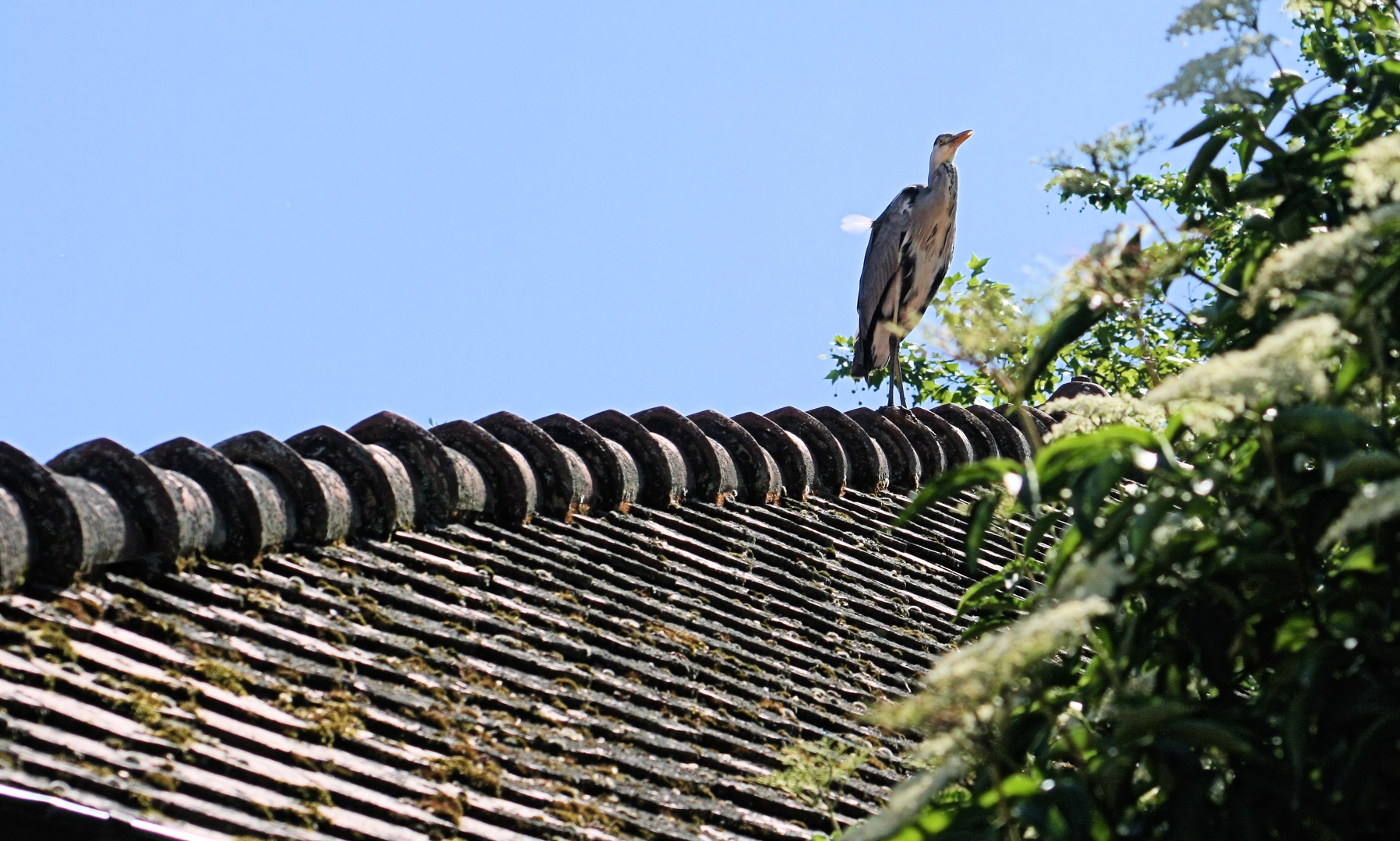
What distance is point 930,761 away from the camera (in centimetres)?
290

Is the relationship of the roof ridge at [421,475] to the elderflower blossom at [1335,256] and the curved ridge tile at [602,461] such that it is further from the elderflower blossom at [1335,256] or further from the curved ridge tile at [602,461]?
the elderflower blossom at [1335,256]

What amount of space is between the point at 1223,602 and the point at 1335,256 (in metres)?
0.49

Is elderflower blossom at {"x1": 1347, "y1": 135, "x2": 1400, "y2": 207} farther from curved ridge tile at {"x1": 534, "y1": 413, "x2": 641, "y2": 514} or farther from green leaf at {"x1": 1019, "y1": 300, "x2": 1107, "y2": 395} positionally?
curved ridge tile at {"x1": 534, "y1": 413, "x2": 641, "y2": 514}

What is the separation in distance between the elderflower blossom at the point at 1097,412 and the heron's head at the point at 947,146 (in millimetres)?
8480

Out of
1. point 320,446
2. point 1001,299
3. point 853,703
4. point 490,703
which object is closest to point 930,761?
point 1001,299

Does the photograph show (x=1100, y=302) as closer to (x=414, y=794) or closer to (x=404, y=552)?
(x=414, y=794)

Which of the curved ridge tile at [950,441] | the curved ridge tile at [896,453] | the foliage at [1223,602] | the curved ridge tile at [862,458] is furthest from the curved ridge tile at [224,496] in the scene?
the curved ridge tile at [950,441]

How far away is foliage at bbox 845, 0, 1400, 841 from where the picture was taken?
5.80 ft

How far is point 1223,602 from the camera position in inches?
81.4

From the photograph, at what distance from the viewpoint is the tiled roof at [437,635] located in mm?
2932

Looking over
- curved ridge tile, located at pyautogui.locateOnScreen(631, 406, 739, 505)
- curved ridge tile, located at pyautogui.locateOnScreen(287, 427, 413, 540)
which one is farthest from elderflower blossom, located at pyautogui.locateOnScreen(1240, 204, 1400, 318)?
curved ridge tile, located at pyautogui.locateOnScreen(631, 406, 739, 505)

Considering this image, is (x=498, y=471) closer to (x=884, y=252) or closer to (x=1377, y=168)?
(x=1377, y=168)

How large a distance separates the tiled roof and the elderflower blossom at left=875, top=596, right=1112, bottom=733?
144 centimetres

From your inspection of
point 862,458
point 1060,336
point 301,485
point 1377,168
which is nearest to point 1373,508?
point 1377,168
